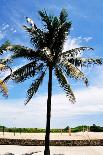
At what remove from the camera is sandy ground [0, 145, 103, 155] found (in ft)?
112

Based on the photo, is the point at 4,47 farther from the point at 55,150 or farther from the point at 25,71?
the point at 55,150

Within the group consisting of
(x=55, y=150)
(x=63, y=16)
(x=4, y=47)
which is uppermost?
(x=63, y=16)

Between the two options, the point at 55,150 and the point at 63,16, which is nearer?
the point at 63,16

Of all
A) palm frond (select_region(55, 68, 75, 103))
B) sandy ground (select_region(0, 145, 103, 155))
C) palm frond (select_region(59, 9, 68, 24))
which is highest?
palm frond (select_region(59, 9, 68, 24))

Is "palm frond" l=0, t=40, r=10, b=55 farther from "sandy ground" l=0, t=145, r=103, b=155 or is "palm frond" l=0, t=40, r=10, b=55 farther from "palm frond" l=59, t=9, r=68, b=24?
"sandy ground" l=0, t=145, r=103, b=155

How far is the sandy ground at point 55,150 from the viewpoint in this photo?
3404 centimetres

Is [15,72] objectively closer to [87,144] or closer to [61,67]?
[61,67]

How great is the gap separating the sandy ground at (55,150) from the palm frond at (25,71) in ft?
21.9

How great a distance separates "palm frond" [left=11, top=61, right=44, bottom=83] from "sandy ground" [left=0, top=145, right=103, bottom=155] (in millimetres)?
6688

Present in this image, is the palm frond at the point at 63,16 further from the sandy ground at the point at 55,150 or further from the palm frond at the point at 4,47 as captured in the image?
the sandy ground at the point at 55,150

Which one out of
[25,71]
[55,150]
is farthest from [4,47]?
[55,150]

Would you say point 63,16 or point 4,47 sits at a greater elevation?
point 63,16

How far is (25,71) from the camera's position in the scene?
30234mm

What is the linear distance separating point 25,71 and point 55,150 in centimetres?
888
